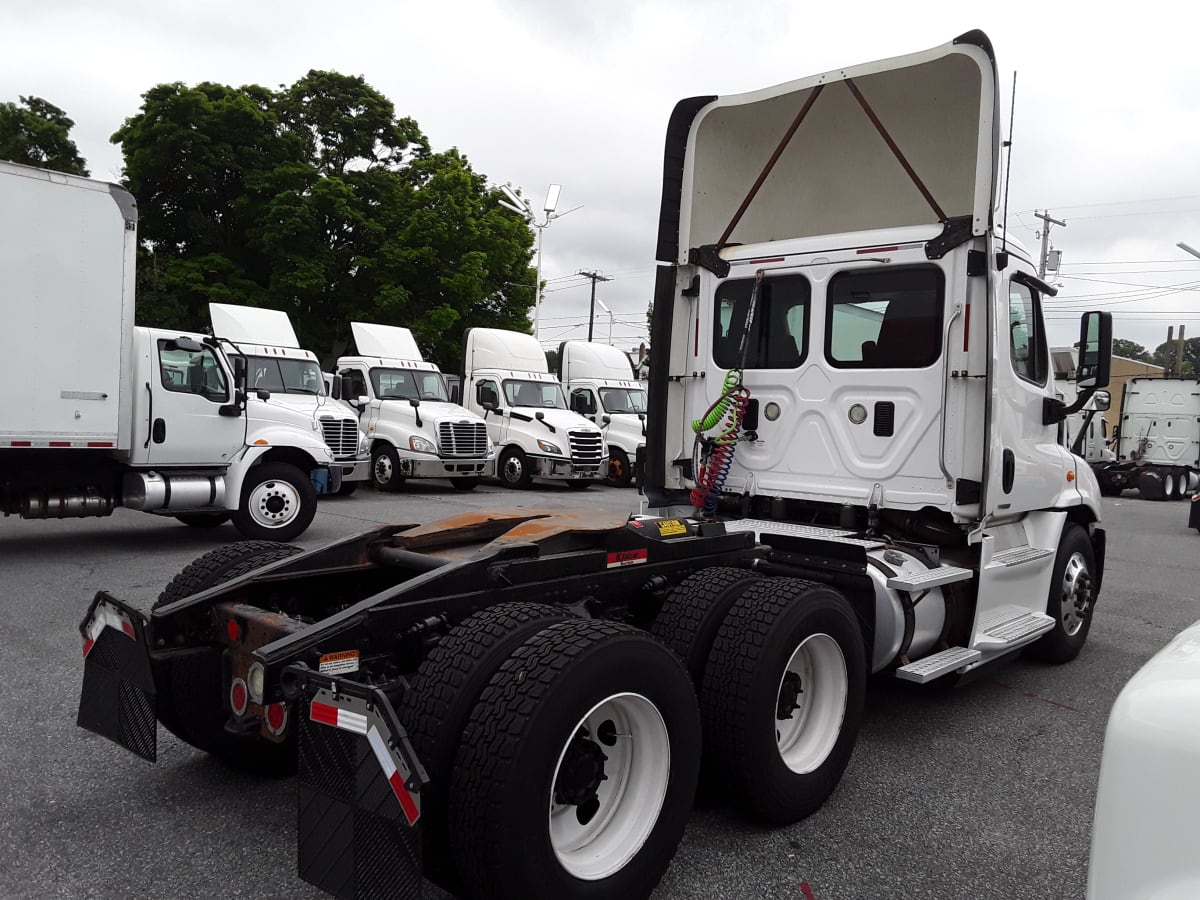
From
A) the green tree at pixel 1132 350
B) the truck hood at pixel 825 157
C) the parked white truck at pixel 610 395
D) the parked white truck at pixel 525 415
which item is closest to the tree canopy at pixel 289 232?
the parked white truck at pixel 610 395

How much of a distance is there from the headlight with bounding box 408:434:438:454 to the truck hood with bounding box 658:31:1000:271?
36.0 feet

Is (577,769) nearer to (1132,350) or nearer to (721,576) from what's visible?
(721,576)

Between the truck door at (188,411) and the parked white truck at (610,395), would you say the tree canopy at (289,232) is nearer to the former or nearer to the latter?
the parked white truck at (610,395)

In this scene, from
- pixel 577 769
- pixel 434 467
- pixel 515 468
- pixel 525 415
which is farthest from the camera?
pixel 515 468

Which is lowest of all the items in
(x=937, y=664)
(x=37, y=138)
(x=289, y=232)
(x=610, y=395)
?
(x=937, y=664)

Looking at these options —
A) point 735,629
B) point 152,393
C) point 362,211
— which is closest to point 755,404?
point 735,629

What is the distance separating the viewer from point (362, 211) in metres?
27.7

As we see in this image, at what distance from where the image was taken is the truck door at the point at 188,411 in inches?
370

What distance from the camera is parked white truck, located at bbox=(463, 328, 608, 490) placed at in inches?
702

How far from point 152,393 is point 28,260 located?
67.5 inches

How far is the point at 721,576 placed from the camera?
3.69 metres

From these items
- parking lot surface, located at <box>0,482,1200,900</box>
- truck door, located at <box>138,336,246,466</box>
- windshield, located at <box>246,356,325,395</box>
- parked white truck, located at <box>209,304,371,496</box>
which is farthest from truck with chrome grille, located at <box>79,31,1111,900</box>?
windshield, located at <box>246,356,325,395</box>

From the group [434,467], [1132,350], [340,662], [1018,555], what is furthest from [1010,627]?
[1132,350]

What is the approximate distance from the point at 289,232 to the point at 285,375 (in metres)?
12.4
